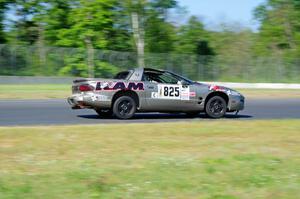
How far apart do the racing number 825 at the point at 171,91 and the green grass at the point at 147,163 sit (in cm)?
462

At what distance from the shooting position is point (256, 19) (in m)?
73.4

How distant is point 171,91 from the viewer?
55.6 feet

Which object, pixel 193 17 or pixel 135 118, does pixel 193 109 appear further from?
pixel 193 17

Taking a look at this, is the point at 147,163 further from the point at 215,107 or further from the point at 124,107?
the point at 215,107

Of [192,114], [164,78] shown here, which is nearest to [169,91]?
[164,78]

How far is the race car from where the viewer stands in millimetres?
16172

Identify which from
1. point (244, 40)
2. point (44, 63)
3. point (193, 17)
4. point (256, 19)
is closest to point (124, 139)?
point (44, 63)

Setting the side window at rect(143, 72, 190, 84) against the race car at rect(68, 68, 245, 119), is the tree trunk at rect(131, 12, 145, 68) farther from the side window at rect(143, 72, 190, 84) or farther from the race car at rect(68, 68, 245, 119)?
the side window at rect(143, 72, 190, 84)

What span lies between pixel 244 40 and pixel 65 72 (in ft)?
97.1

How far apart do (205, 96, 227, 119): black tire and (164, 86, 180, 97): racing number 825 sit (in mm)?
985

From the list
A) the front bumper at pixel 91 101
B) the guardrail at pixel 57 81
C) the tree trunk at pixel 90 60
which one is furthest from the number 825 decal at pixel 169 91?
the tree trunk at pixel 90 60

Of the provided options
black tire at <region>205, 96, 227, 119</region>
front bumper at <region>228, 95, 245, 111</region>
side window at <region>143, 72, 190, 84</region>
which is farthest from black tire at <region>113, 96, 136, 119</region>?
front bumper at <region>228, 95, 245, 111</region>

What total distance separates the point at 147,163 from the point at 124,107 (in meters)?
7.84

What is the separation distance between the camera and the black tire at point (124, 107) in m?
16.3
